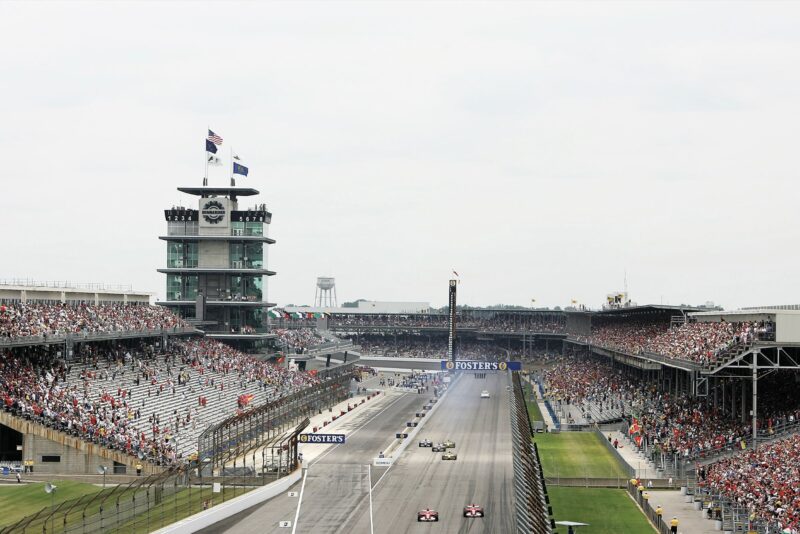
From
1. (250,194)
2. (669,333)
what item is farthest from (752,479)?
(250,194)

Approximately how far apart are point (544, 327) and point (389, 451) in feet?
363

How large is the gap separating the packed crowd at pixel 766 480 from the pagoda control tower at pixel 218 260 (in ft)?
220

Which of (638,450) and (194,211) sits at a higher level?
(194,211)

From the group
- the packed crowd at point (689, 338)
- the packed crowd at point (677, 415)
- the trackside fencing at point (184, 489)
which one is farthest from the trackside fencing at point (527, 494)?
the packed crowd at point (689, 338)

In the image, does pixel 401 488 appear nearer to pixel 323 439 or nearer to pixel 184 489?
pixel 184 489

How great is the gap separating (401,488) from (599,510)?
38.3 ft

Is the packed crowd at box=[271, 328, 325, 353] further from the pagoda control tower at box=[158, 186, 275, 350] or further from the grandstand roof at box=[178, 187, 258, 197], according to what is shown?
the grandstand roof at box=[178, 187, 258, 197]

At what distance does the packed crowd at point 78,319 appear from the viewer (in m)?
68.1

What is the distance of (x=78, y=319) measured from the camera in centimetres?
7781

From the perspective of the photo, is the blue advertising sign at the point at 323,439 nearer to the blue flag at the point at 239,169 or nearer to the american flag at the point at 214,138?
the american flag at the point at 214,138

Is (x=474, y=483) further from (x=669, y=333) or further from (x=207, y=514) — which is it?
(x=669, y=333)

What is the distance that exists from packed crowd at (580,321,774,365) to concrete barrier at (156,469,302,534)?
28.6 meters

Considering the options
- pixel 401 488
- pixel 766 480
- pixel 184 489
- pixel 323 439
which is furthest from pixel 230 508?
pixel 766 480

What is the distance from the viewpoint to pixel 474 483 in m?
60.6
